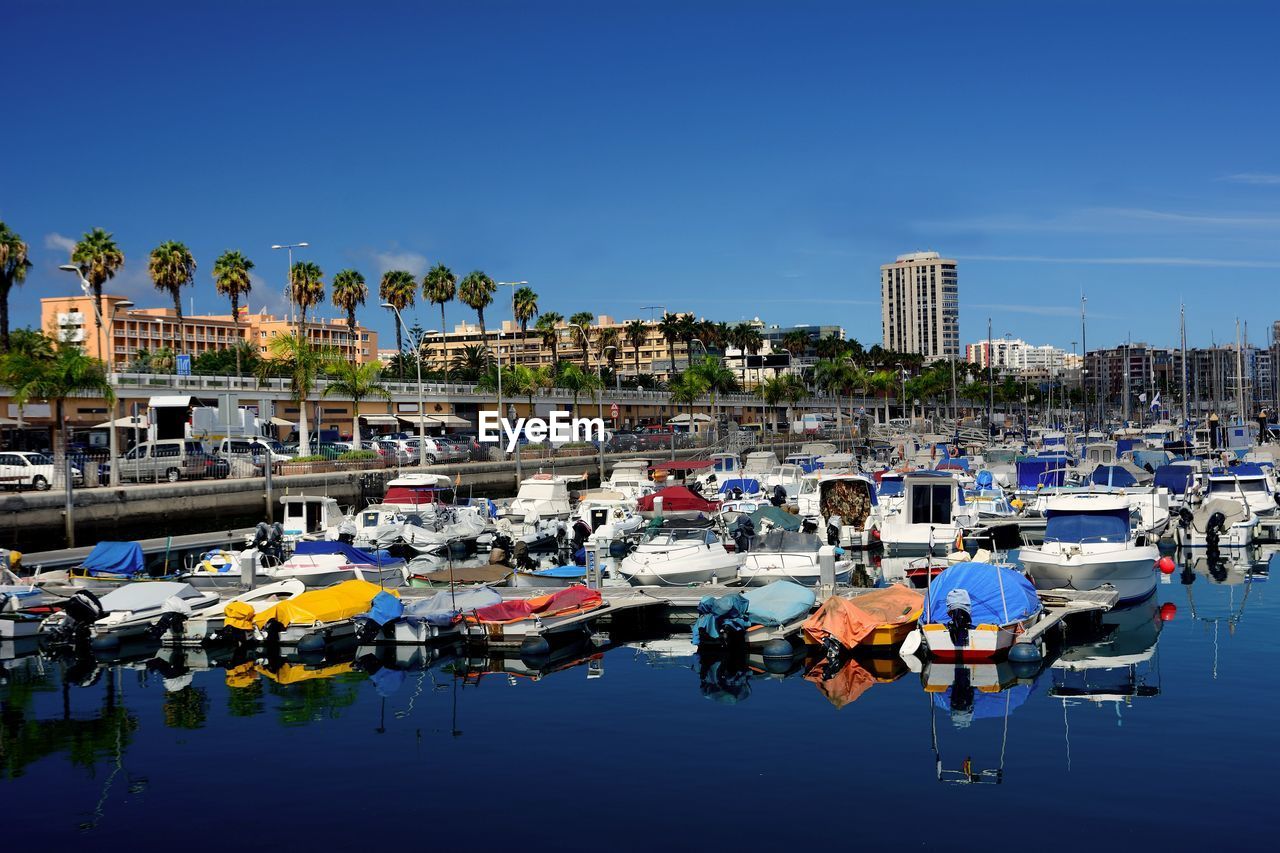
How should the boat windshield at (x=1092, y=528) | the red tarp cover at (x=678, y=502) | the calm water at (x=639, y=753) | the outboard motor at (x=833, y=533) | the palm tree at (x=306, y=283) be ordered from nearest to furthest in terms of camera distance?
the calm water at (x=639, y=753), the boat windshield at (x=1092, y=528), the outboard motor at (x=833, y=533), the red tarp cover at (x=678, y=502), the palm tree at (x=306, y=283)

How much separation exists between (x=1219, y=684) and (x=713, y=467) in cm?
4847

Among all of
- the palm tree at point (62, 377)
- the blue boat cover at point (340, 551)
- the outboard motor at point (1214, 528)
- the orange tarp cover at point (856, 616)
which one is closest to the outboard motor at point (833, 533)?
the outboard motor at point (1214, 528)

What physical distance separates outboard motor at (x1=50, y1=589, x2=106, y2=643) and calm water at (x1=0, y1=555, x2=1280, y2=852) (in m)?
0.72

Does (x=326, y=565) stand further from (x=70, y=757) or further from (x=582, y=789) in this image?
(x=582, y=789)

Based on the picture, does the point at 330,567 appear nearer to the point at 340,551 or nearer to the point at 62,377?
the point at 340,551

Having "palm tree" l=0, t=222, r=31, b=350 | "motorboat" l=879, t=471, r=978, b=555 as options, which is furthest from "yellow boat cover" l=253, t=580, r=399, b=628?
"palm tree" l=0, t=222, r=31, b=350

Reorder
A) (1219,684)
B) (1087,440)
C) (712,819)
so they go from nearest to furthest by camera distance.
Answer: (712,819) < (1219,684) < (1087,440)

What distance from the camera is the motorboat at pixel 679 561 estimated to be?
119 ft

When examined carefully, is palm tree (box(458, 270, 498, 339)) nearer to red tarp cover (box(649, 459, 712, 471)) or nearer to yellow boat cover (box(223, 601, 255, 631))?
red tarp cover (box(649, 459, 712, 471))

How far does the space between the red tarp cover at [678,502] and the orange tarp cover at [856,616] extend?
21927 millimetres

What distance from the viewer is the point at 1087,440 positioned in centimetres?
10306

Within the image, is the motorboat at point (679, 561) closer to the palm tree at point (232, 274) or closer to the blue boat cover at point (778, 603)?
the blue boat cover at point (778, 603)

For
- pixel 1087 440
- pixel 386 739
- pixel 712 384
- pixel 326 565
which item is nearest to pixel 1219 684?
pixel 386 739

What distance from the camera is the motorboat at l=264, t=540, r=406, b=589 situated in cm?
3578
